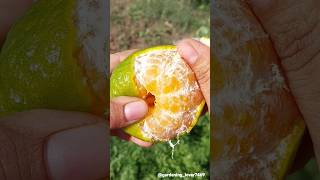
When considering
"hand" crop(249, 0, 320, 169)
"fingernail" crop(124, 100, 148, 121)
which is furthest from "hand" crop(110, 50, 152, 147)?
"hand" crop(249, 0, 320, 169)

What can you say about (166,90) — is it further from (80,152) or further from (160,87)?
(80,152)

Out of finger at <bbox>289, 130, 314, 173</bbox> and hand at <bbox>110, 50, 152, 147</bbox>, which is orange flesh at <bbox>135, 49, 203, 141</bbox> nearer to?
hand at <bbox>110, 50, 152, 147</bbox>

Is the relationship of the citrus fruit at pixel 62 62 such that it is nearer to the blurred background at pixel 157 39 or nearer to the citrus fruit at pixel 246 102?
the blurred background at pixel 157 39

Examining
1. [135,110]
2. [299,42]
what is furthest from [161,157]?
[299,42]

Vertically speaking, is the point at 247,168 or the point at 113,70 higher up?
the point at 113,70

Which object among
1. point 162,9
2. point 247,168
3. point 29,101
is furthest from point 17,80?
point 247,168

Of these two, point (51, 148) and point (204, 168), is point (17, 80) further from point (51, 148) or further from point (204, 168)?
point (204, 168)
